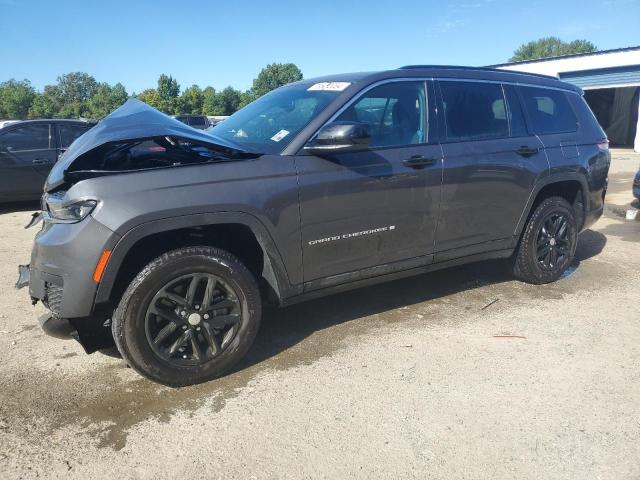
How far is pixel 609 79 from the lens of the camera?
2298 centimetres

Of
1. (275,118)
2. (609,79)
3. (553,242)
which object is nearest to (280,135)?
(275,118)

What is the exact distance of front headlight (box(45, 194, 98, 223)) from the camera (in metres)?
2.71

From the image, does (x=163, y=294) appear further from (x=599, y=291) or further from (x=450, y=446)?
(x=599, y=291)

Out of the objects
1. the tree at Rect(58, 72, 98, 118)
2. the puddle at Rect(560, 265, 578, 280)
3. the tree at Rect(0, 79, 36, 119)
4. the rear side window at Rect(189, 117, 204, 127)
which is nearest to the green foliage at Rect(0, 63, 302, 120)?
the tree at Rect(0, 79, 36, 119)

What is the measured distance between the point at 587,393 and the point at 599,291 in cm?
208

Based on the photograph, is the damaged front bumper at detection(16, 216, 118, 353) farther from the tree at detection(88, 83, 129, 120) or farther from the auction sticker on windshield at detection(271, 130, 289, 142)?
the tree at detection(88, 83, 129, 120)

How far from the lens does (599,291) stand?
187 inches

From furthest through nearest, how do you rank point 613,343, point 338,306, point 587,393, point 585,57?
point 585,57 < point 338,306 < point 613,343 < point 587,393

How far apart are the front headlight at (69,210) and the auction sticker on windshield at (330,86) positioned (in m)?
1.85

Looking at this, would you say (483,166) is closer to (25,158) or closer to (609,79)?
(25,158)

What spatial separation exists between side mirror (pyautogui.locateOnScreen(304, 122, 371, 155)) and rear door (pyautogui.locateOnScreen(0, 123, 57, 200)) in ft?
23.8

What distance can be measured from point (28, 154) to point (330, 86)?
714 centimetres

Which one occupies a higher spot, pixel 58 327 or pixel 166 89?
pixel 166 89

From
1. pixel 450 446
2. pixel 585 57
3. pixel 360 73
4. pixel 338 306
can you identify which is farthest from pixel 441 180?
pixel 585 57
